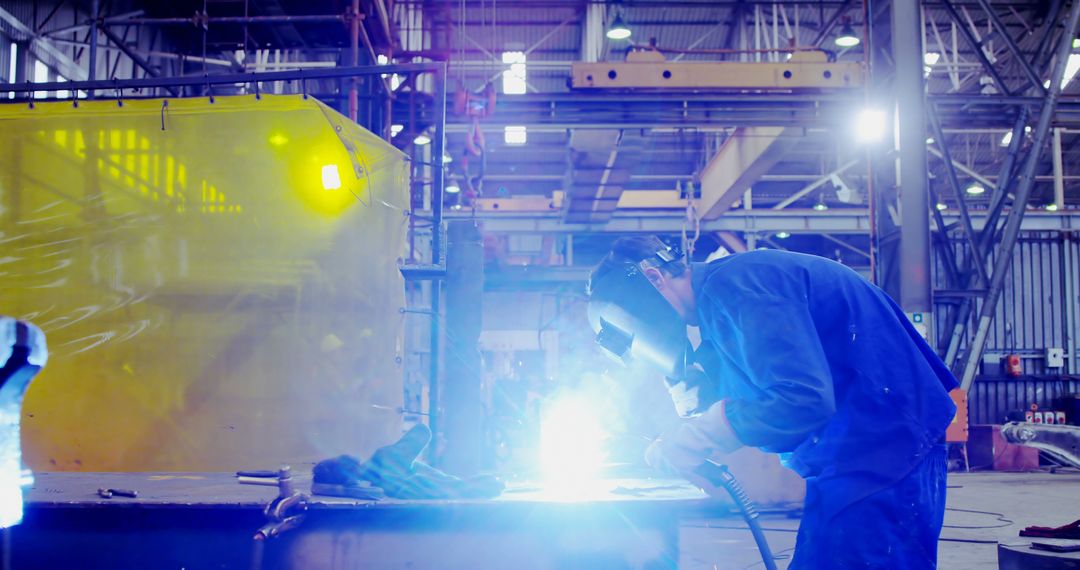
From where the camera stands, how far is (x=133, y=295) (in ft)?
13.3

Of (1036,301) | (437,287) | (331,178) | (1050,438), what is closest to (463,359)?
(437,287)

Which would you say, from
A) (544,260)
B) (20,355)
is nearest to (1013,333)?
(544,260)

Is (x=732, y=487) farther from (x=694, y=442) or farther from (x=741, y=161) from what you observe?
(x=741, y=161)

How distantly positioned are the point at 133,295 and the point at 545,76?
16386 millimetres

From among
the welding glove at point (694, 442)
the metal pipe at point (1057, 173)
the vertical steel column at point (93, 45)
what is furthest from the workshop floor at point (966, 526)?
the metal pipe at point (1057, 173)

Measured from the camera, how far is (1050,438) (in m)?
3.02

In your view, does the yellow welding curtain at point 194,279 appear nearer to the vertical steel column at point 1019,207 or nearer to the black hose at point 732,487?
the black hose at point 732,487

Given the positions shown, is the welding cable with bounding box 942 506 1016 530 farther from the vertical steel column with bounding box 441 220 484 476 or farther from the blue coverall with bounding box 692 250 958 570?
the blue coverall with bounding box 692 250 958 570

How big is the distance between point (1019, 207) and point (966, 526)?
450 cm

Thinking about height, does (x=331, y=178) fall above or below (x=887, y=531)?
above

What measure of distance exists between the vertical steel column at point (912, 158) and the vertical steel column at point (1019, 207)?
4.08 ft

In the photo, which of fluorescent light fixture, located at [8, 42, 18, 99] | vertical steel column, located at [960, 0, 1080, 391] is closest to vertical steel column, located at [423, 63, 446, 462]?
vertical steel column, located at [960, 0, 1080, 391]

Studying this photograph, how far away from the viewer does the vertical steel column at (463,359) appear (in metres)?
3.21

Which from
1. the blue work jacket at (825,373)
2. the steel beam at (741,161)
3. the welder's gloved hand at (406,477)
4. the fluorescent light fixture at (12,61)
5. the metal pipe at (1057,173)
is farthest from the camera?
the metal pipe at (1057,173)
